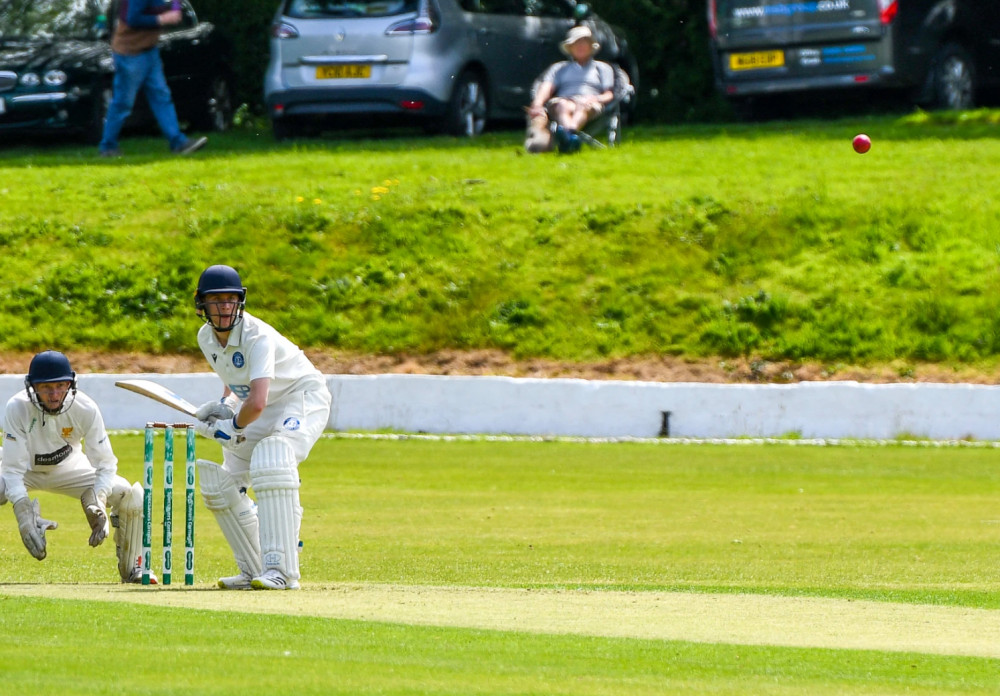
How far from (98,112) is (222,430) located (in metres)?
15.1

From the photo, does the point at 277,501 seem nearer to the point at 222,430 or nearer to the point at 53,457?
the point at 222,430

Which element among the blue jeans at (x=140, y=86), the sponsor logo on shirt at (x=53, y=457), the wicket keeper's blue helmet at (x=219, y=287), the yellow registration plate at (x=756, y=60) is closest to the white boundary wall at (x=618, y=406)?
the blue jeans at (x=140, y=86)

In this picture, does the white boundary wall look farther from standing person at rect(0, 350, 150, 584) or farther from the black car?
the black car

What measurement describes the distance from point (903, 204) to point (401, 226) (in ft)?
15.5

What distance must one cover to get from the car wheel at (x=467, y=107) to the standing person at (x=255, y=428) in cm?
1346

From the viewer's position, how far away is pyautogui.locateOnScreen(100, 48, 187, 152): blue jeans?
1966cm

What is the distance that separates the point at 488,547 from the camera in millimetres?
9867

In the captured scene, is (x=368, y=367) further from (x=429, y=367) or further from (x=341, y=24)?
(x=341, y=24)

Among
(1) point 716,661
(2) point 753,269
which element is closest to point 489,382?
(2) point 753,269

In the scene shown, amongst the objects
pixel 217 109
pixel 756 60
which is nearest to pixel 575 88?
pixel 756 60

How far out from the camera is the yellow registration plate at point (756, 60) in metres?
21.4

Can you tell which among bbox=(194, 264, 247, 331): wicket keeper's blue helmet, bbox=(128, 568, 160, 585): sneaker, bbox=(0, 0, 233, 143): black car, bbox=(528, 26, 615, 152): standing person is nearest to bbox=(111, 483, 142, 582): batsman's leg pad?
bbox=(128, 568, 160, 585): sneaker

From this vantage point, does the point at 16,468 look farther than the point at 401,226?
No

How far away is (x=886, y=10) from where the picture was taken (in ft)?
68.3
